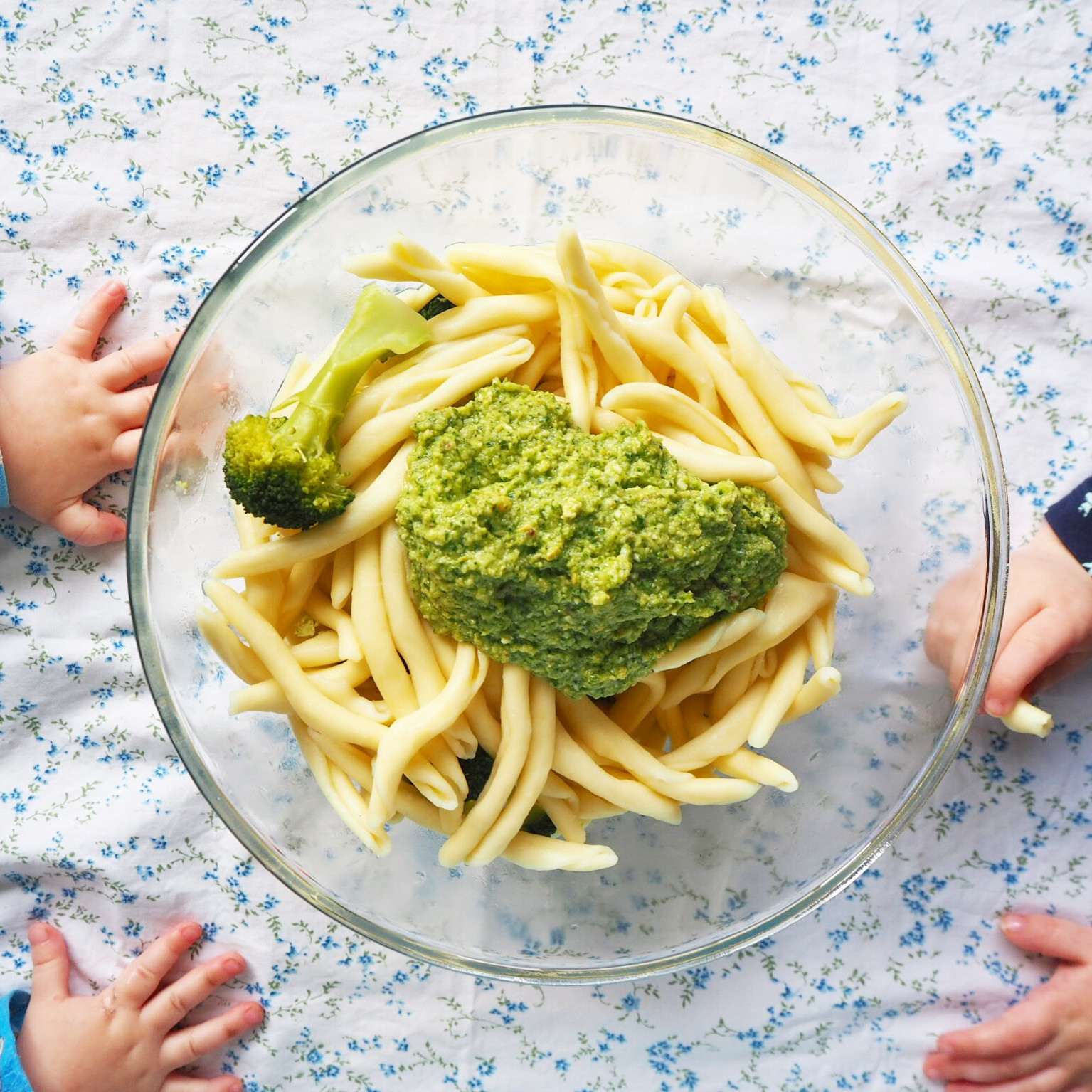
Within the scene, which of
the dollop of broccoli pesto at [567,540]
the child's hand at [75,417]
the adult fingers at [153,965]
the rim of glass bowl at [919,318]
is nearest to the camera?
the dollop of broccoli pesto at [567,540]

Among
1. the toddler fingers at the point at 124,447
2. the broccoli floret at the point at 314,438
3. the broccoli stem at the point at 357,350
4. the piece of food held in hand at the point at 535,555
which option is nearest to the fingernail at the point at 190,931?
the piece of food held in hand at the point at 535,555

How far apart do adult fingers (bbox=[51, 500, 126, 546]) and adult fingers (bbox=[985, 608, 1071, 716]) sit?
5.73 ft

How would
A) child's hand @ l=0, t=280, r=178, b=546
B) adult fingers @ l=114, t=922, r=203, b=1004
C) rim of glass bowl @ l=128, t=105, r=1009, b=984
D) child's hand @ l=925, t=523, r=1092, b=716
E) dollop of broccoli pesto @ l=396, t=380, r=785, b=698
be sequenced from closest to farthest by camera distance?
1. dollop of broccoli pesto @ l=396, t=380, r=785, b=698
2. rim of glass bowl @ l=128, t=105, r=1009, b=984
3. child's hand @ l=925, t=523, r=1092, b=716
4. child's hand @ l=0, t=280, r=178, b=546
5. adult fingers @ l=114, t=922, r=203, b=1004

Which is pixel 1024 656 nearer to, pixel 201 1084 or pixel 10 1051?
pixel 201 1084

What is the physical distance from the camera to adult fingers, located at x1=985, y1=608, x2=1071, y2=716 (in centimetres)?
191

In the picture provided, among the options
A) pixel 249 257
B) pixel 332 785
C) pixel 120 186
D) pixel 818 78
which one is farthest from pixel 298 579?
pixel 818 78

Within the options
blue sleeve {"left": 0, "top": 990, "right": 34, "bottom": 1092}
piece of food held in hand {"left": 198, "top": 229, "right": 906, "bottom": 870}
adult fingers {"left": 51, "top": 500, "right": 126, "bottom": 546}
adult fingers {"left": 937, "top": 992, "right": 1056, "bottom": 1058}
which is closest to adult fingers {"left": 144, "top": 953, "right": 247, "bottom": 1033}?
blue sleeve {"left": 0, "top": 990, "right": 34, "bottom": 1092}

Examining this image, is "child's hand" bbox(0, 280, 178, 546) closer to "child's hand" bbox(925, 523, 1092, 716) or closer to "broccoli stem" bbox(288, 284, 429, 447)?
"broccoli stem" bbox(288, 284, 429, 447)

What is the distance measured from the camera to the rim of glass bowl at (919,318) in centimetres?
161

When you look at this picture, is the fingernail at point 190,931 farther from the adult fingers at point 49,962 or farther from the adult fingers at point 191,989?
the adult fingers at point 49,962

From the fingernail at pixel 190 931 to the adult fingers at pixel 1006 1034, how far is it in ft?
5.22

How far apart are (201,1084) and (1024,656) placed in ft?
6.29

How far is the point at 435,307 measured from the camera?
5.40ft

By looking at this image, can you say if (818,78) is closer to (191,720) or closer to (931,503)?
(931,503)
